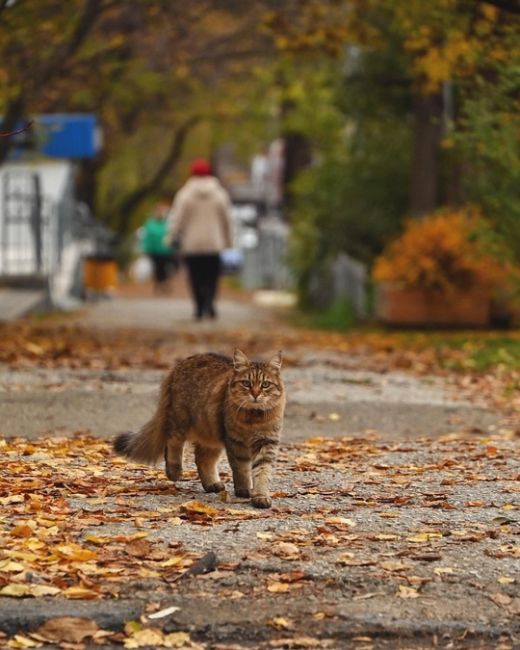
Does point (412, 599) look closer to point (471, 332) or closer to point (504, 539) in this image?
point (504, 539)

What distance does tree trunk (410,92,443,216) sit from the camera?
25.2 metres

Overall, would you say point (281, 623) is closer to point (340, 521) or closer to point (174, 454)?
point (340, 521)

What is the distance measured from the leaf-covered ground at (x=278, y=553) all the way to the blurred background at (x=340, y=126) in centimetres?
705

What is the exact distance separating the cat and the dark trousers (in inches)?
616

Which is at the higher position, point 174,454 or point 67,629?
point 174,454

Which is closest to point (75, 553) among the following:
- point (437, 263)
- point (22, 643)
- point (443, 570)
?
point (22, 643)

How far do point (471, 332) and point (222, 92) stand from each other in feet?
67.9

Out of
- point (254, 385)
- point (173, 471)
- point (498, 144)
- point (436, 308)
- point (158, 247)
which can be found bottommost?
point (173, 471)

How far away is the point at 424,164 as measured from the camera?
25188mm

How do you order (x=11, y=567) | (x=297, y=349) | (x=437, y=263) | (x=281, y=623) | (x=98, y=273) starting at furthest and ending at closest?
(x=98, y=273), (x=437, y=263), (x=297, y=349), (x=11, y=567), (x=281, y=623)

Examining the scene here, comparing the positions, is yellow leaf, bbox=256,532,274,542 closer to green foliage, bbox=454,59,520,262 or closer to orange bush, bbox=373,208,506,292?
green foliage, bbox=454,59,520,262

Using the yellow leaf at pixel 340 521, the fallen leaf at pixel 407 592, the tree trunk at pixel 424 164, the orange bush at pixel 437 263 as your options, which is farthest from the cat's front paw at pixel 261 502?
the tree trunk at pixel 424 164

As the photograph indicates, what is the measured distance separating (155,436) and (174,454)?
0.46ft

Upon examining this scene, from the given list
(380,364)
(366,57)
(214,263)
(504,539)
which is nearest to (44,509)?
(504,539)
